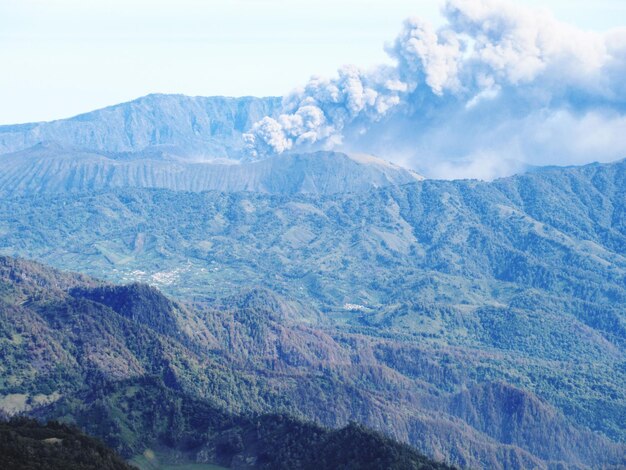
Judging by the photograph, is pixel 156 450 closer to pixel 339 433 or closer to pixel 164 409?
pixel 164 409

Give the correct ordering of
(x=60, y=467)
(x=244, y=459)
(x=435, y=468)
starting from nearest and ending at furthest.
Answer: (x=60, y=467) < (x=435, y=468) < (x=244, y=459)

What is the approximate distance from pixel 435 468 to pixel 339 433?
17658 mm

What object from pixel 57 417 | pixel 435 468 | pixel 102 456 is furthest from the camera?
pixel 57 417

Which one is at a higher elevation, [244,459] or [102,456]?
[102,456]

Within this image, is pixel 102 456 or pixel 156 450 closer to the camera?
pixel 102 456

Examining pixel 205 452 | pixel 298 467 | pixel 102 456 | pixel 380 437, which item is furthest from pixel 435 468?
pixel 102 456

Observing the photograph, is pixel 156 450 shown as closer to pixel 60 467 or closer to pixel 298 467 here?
pixel 298 467

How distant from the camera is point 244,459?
18088 centimetres

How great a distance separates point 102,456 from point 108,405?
51247mm

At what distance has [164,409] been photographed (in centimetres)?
19962

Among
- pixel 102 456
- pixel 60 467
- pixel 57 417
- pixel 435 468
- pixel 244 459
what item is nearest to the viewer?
pixel 60 467

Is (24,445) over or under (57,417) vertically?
over

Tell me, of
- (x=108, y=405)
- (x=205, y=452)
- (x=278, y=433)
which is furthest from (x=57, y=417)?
(x=278, y=433)

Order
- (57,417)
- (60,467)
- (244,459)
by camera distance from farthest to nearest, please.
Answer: (57,417), (244,459), (60,467)
